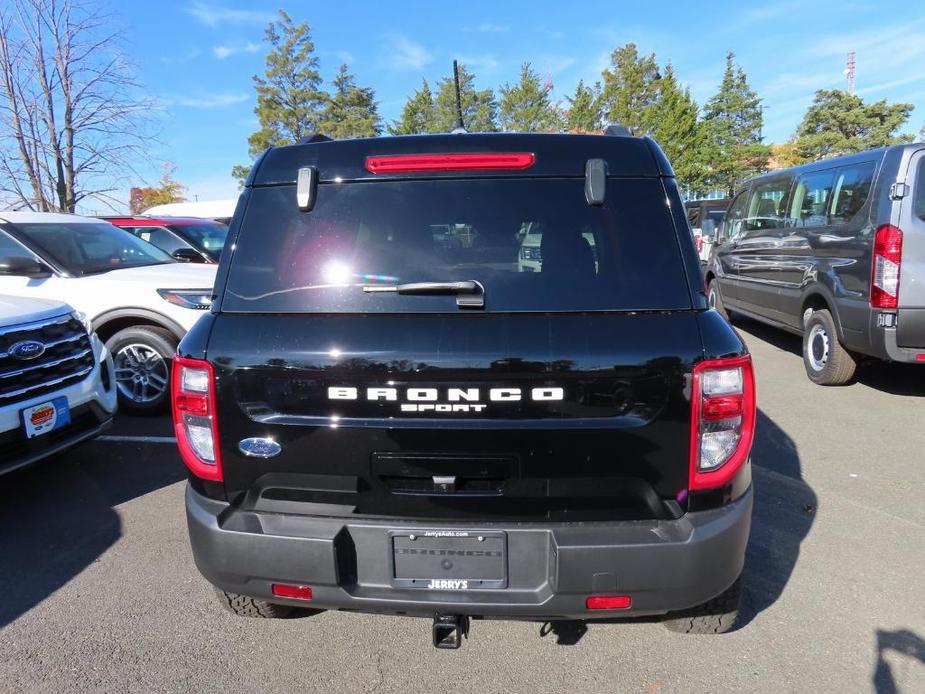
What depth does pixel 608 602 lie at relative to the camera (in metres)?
1.90

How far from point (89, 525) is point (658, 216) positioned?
3.57 m

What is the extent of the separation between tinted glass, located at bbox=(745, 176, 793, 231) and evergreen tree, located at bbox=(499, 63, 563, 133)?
36669 millimetres

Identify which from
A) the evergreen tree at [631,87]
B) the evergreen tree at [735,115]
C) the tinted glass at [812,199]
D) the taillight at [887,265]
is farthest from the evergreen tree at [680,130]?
the taillight at [887,265]

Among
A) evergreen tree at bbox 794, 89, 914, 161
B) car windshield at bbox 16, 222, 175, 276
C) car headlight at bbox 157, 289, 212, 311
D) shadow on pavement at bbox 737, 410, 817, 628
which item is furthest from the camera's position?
evergreen tree at bbox 794, 89, 914, 161

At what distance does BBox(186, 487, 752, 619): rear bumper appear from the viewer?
1.86m

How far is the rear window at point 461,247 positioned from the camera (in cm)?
200

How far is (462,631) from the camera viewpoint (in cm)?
201

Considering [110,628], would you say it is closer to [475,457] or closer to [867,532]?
[475,457]

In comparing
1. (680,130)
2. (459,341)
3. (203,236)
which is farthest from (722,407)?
(680,130)

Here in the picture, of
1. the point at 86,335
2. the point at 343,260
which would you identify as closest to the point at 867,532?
the point at 343,260

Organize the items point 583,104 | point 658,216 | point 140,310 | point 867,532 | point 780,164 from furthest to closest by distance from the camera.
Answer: point 780,164, point 583,104, point 140,310, point 867,532, point 658,216

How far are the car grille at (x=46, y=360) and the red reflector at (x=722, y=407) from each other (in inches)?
146

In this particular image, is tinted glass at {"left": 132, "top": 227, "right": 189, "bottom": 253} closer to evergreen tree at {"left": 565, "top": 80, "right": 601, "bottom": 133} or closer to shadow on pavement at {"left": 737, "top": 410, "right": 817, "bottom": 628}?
shadow on pavement at {"left": 737, "top": 410, "right": 817, "bottom": 628}

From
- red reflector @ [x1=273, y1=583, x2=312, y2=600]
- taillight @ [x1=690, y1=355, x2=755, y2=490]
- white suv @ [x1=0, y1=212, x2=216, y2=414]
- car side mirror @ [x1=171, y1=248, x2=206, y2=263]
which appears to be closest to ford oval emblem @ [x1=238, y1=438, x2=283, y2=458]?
red reflector @ [x1=273, y1=583, x2=312, y2=600]
